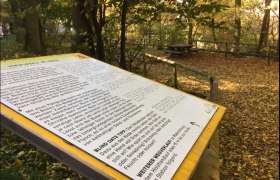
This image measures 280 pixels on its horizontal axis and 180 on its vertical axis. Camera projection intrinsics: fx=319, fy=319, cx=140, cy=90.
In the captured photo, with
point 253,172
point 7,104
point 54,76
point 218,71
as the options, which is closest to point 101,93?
point 54,76

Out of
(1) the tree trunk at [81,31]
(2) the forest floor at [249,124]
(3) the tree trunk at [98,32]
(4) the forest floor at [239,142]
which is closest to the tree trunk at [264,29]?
(2) the forest floor at [249,124]

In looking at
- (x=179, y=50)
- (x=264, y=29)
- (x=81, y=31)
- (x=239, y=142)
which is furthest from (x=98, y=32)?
(x=264, y=29)

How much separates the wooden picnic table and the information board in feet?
49.8

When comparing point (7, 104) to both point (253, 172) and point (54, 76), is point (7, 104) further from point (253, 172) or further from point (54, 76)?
point (253, 172)

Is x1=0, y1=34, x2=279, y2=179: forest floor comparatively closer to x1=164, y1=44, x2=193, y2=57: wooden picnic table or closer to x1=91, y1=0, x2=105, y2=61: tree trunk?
x1=91, y1=0, x2=105, y2=61: tree trunk

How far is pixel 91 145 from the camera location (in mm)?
1738

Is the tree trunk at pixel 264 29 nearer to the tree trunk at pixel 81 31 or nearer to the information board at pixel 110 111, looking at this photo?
the tree trunk at pixel 81 31

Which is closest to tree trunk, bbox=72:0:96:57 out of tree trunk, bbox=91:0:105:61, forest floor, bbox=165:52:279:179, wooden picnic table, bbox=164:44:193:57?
tree trunk, bbox=91:0:105:61

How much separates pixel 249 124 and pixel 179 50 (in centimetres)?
1184

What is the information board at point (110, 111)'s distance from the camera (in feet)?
5.82

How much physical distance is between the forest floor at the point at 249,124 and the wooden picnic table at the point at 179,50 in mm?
4042

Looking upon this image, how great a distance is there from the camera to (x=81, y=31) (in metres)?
5.51

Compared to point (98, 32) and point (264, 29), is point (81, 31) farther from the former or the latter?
point (264, 29)

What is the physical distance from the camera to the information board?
1.78m
